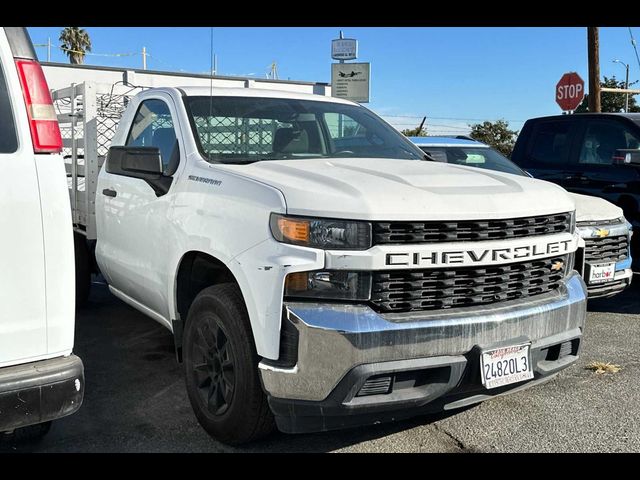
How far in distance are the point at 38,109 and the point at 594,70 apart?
1592cm

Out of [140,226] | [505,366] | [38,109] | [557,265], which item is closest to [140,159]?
[140,226]

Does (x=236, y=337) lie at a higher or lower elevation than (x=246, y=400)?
higher

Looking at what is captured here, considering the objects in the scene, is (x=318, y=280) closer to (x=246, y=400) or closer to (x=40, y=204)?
(x=246, y=400)

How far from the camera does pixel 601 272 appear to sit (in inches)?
215

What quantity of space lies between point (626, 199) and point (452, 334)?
457cm

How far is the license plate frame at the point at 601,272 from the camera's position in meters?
5.43

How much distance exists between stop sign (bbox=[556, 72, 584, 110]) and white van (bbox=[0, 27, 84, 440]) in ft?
56.3

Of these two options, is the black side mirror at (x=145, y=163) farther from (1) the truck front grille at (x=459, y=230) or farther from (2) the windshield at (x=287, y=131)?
(1) the truck front grille at (x=459, y=230)

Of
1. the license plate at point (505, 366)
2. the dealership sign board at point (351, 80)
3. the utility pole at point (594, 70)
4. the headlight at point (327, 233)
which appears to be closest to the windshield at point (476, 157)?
the license plate at point (505, 366)

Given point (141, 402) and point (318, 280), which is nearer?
point (318, 280)
